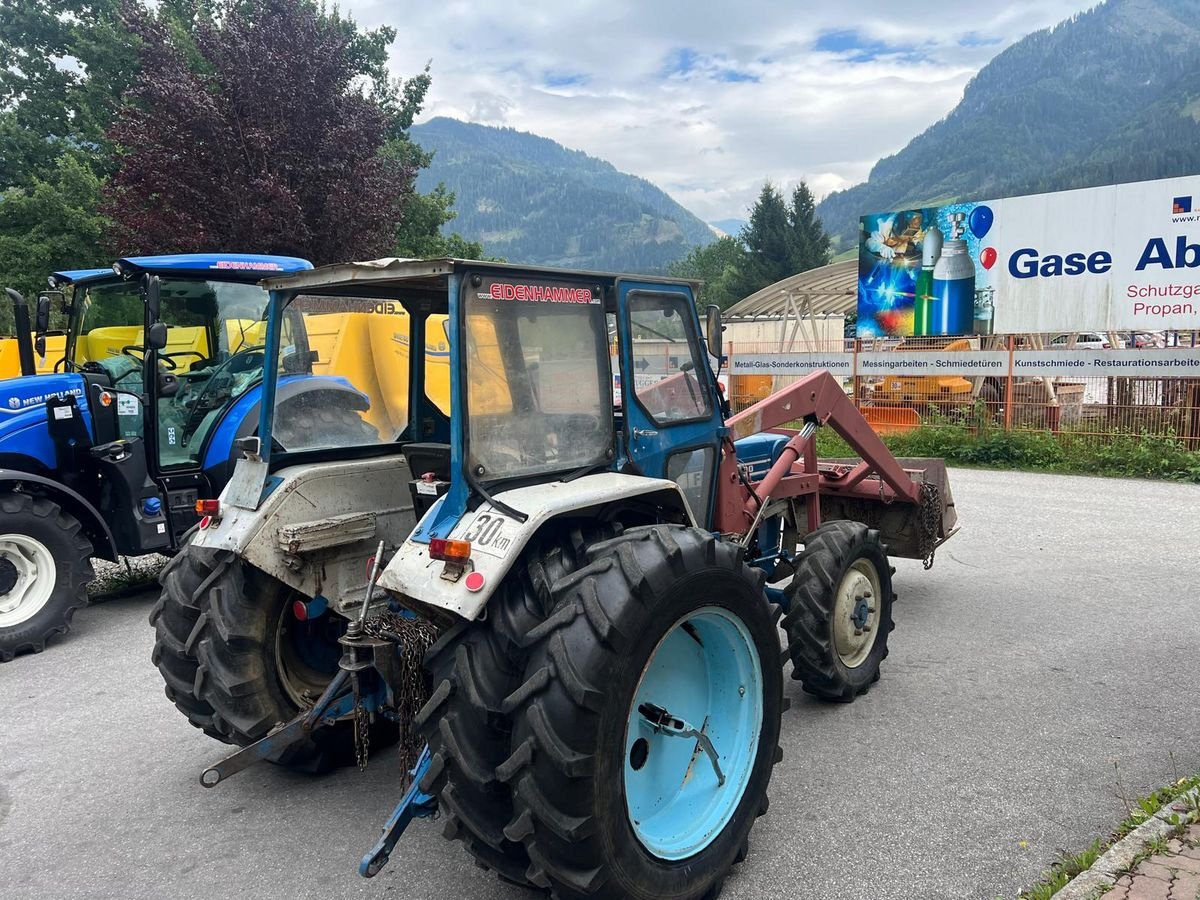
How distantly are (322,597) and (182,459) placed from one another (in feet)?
11.7

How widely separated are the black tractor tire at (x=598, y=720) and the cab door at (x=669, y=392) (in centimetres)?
82

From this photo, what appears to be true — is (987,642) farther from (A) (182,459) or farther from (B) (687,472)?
(A) (182,459)

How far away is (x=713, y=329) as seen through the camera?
158 inches

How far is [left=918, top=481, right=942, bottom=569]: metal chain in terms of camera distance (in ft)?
20.4

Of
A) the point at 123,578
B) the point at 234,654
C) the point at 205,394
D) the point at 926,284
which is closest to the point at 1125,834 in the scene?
the point at 234,654

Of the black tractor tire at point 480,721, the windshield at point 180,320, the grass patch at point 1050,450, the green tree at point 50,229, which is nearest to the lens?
the black tractor tire at point 480,721

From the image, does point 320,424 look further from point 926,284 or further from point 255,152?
point 926,284

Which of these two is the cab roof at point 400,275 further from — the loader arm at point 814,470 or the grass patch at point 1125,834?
the grass patch at point 1125,834

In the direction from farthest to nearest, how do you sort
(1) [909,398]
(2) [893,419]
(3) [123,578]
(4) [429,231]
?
(4) [429,231]
(2) [893,419]
(1) [909,398]
(3) [123,578]

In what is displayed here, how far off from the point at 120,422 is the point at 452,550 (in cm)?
482

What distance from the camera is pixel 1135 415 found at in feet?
40.3

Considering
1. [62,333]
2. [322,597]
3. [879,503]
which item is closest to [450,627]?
[322,597]

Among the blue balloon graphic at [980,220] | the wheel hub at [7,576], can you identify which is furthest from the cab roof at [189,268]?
the blue balloon graphic at [980,220]

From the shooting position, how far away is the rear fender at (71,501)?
586 cm
